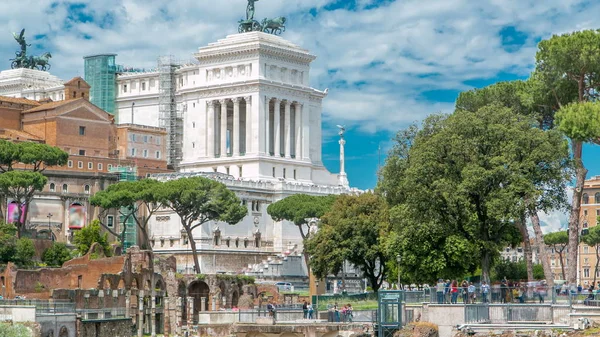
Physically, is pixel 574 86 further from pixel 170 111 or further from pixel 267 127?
pixel 170 111

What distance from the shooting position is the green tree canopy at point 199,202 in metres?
109

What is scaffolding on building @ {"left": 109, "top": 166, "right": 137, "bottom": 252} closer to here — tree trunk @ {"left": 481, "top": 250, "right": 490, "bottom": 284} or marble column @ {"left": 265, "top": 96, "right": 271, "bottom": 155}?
marble column @ {"left": 265, "top": 96, "right": 271, "bottom": 155}

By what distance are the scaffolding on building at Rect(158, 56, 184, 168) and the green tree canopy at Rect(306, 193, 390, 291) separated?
52.0m

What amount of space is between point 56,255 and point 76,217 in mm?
15907

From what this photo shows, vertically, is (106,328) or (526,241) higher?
(526,241)

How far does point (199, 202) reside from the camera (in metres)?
110

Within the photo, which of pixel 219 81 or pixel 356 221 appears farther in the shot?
pixel 219 81

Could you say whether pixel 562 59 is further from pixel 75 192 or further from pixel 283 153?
pixel 283 153

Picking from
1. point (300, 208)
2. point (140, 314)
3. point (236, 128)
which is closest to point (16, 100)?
point (236, 128)

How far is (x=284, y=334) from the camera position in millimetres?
56844

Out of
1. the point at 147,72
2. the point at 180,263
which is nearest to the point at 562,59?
the point at 180,263

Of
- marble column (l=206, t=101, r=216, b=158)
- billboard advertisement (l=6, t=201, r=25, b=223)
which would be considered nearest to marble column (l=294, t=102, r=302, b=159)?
marble column (l=206, t=101, r=216, b=158)

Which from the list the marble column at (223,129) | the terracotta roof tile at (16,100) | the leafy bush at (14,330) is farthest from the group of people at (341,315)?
the marble column at (223,129)

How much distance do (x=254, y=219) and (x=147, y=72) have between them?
29.1 meters
